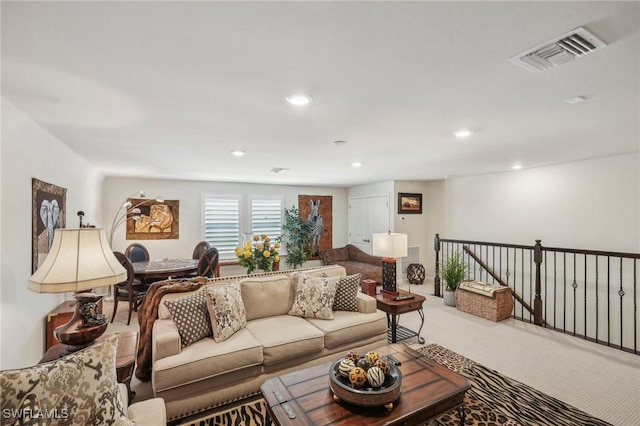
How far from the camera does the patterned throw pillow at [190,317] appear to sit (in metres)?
2.41

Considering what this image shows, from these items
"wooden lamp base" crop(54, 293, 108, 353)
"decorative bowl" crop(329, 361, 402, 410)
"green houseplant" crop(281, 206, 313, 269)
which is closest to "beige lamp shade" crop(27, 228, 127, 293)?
"wooden lamp base" crop(54, 293, 108, 353)

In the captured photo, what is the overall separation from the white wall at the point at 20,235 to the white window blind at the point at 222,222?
11.6 ft

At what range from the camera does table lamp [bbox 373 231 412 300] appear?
355 cm

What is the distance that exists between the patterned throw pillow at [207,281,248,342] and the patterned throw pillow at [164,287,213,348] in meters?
0.07

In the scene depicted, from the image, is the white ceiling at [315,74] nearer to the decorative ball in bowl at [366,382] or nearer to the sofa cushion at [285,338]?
the decorative ball in bowl at [366,382]

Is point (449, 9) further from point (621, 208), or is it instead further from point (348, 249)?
point (348, 249)

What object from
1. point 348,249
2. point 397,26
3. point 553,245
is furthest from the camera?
point 348,249

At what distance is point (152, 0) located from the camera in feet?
3.45

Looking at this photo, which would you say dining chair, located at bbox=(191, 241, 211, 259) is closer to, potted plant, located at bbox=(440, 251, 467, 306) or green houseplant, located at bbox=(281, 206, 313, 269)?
green houseplant, located at bbox=(281, 206, 313, 269)

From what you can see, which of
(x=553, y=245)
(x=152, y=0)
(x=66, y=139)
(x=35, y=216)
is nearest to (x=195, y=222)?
(x=66, y=139)

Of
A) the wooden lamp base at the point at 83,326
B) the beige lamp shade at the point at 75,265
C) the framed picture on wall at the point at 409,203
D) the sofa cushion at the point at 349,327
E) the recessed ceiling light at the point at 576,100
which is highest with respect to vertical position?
the recessed ceiling light at the point at 576,100

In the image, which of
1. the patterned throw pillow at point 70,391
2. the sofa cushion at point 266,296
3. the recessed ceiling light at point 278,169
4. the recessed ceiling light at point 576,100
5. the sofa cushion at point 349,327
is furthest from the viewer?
the recessed ceiling light at point 278,169

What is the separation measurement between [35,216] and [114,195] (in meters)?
3.67

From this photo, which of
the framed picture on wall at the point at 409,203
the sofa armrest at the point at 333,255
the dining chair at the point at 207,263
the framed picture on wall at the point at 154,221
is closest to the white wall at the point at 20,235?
the dining chair at the point at 207,263
